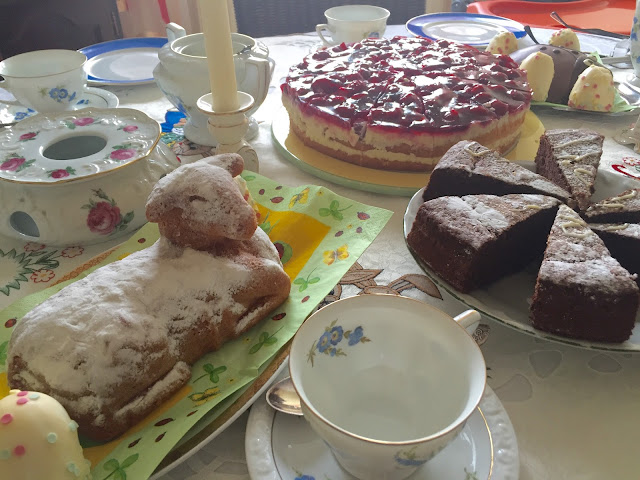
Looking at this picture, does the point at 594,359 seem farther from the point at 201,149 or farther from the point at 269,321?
the point at 201,149

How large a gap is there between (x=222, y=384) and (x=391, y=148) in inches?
32.9

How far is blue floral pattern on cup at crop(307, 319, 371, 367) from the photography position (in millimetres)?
684

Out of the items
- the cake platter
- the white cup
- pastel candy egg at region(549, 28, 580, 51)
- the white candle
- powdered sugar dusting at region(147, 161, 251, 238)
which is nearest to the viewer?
powdered sugar dusting at region(147, 161, 251, 238)

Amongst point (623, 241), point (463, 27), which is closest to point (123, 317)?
point (623, 241)

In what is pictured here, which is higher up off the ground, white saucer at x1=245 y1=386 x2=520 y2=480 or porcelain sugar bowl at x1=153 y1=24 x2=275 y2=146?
porcelain sugar bowl at x1=153 y1=24 x2=275 y2=146

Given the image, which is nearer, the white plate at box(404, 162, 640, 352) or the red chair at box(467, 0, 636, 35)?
the white plate at box(404, 162, 640, 352)

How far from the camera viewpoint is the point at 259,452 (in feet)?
2.18

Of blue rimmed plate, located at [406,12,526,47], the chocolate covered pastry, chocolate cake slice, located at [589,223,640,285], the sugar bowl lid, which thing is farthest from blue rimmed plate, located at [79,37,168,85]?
chocolate cake slice, located at [589,223,640,285]

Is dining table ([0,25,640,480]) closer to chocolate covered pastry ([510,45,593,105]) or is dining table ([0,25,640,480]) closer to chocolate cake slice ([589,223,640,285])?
chocolate cake slice ([589,223,640,285])

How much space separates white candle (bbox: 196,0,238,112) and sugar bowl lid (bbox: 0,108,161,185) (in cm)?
16

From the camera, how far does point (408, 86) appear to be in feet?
5.13

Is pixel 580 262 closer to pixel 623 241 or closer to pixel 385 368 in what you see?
pixel 623 241

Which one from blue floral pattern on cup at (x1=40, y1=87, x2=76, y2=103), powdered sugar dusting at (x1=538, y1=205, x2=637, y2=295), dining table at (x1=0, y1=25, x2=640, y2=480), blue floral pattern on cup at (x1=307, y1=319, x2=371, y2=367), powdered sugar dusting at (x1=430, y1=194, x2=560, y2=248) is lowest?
dining table at (x1=0, y1=25, x2=640, y2=480)

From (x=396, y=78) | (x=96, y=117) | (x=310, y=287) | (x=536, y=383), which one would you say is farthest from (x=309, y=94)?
(x=536, y=383)
